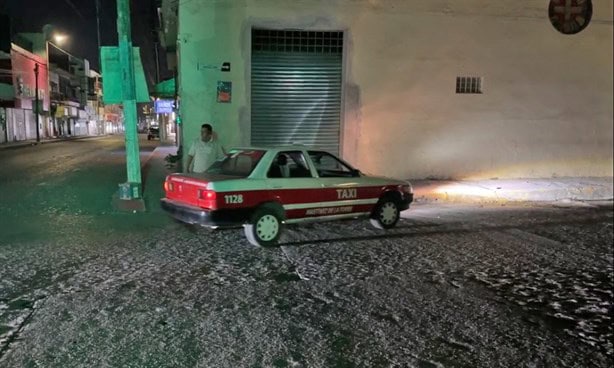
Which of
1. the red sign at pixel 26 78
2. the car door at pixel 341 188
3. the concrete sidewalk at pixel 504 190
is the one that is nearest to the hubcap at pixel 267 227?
the car door at pixel 341 188

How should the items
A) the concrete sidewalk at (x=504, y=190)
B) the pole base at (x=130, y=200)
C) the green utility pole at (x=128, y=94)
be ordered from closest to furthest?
1. the green utility pole at (x=128, y=94)
2. the pole base at (x=130, y=200)
3. the concrete sidewalk at (x=504, y=190)

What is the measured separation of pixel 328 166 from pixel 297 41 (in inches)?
236

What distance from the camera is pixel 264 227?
730 cm

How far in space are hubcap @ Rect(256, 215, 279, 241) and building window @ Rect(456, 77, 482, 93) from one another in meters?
8.53

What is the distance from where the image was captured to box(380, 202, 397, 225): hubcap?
8.62m

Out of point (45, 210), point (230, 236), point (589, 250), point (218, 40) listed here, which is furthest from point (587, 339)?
point (218, 40)

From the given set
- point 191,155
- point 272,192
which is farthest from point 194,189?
point 191,155

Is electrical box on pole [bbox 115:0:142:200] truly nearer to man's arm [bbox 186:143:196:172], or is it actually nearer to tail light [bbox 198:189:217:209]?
man's arm [bbox 186:143:196:172]

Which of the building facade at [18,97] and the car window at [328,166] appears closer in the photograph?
the car window at [328,166]

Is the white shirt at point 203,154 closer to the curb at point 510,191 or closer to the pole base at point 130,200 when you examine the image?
the pole base at point 130,200

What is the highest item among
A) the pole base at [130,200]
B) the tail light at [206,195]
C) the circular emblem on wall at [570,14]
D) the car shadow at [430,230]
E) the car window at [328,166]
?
the circular emblem on wall at [570,14]

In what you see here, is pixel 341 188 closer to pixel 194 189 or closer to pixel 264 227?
pixel 264 227

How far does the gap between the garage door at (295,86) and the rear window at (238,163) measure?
5378mm

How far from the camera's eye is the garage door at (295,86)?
13148 mm
